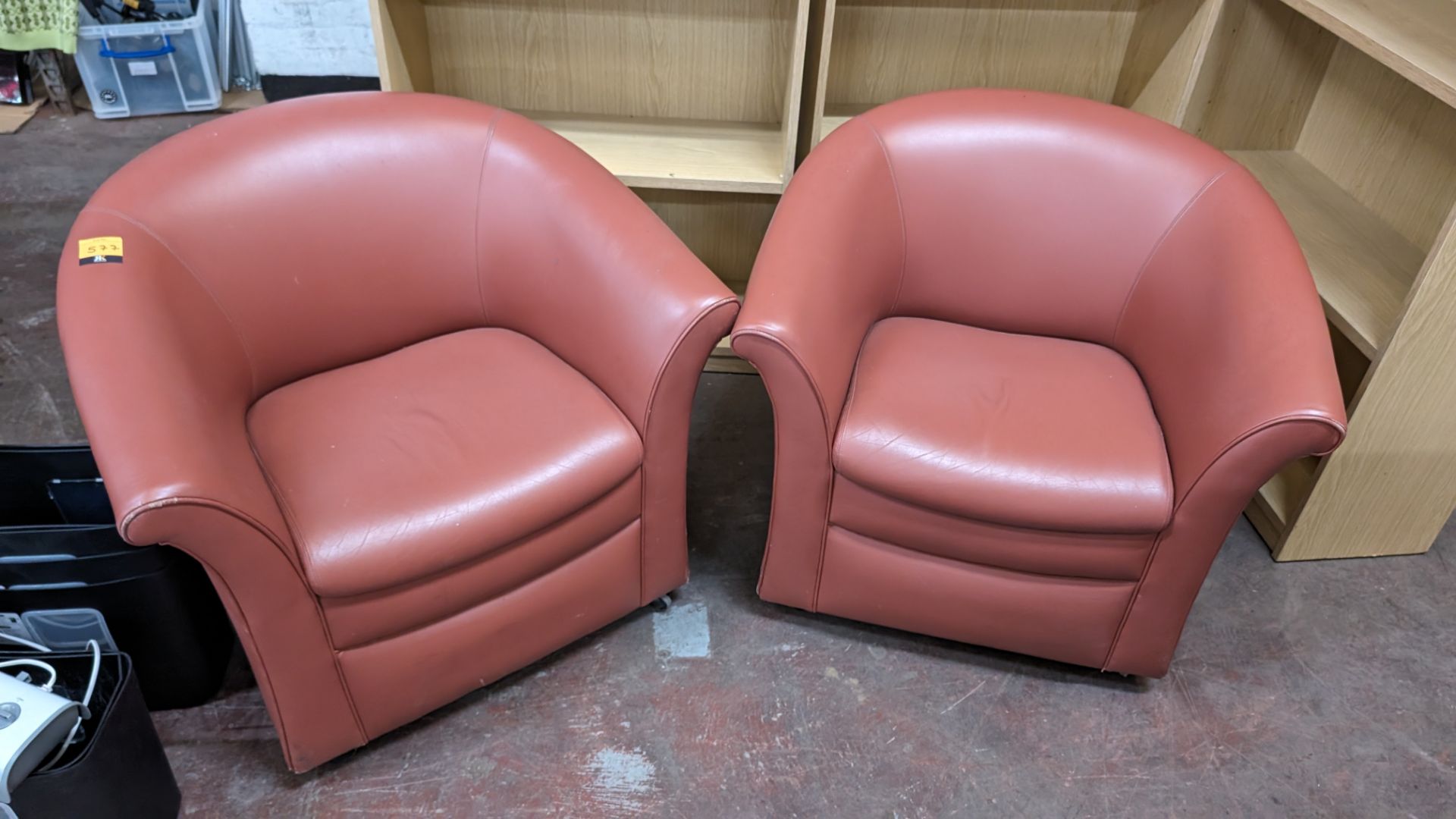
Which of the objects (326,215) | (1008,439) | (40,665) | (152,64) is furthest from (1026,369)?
(152,64)

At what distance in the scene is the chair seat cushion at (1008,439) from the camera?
1589 mm

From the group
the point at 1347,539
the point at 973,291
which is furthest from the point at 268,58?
the point at 1347,539

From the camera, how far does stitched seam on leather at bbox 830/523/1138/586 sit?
1.68 meters

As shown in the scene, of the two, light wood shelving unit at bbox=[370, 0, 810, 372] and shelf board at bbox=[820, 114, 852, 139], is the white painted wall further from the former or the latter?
shelf board at bbox=[820, 114, 852, 139]

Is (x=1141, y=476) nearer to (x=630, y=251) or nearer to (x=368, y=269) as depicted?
(x=630, y=251)

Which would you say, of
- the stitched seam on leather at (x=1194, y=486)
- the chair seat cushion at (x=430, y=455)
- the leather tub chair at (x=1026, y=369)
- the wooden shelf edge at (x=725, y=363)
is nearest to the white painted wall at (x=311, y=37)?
the wooden shelf edge at (x=725, y=363)

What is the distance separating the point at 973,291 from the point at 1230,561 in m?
0.80

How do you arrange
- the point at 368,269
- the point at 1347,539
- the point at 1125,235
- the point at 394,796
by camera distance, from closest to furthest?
the point at 394,796
the point at 368,269
the point at 1125,235
the point at 1347,539

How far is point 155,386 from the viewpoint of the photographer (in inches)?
52.8

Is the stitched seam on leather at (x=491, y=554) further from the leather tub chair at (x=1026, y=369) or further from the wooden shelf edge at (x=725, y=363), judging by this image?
the wooden shelf edge at (x=725, y=363)

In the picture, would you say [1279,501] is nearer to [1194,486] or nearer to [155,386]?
[1194,486]

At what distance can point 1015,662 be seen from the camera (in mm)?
1861

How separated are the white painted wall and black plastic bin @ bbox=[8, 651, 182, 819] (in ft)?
Result: 7.63

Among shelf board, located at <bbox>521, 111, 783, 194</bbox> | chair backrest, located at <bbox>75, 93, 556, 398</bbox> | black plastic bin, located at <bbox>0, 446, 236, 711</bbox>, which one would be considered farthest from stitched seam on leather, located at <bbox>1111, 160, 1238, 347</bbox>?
black plastic bin, located at <bbox>0, 446, 236, 711</bbox>
